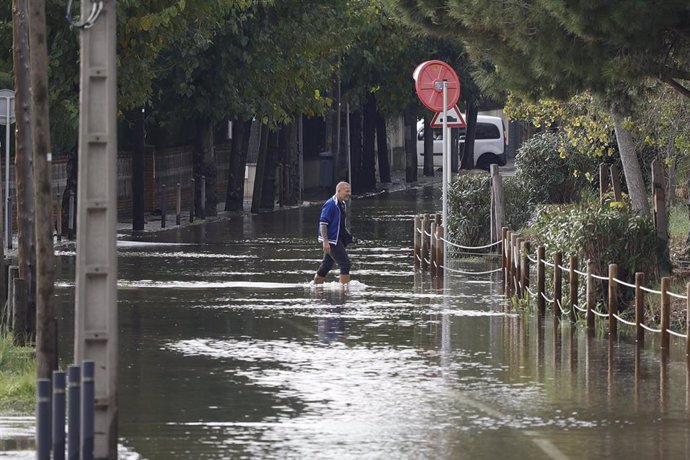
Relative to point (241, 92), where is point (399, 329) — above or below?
below

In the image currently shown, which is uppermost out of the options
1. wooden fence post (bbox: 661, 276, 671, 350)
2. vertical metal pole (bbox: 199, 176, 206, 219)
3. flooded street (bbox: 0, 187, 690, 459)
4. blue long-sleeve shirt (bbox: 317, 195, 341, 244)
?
vertical metal pole (bbox: 199, 176, 206, 219)

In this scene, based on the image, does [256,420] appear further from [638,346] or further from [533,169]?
[533,169]

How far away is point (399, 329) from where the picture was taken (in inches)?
722

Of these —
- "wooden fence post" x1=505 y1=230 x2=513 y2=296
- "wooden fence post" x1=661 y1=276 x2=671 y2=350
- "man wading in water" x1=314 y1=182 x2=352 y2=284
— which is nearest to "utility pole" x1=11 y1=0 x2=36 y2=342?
"wooden fence post" x1=661 y1=276 x2=671 y2=350

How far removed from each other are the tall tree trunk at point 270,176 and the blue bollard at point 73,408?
35.4 meters

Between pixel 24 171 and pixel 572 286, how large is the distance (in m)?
5.97

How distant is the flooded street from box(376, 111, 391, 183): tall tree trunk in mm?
34830

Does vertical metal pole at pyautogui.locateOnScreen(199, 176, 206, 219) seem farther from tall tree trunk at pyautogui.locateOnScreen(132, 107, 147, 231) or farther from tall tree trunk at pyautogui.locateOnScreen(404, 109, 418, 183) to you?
tall tree trunk at pyautogui.locateOnScreen(404, 109, 418, 183)

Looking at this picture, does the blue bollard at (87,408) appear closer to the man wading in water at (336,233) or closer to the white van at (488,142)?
A: the man wading in water at (336,233)

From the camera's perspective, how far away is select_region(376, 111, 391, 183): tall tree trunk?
60125 mm

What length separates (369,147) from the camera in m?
57.4

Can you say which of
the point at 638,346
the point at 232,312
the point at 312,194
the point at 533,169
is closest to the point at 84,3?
the point at 638,346

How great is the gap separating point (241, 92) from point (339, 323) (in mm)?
20985

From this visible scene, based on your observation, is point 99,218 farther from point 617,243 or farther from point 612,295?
point 617,243
